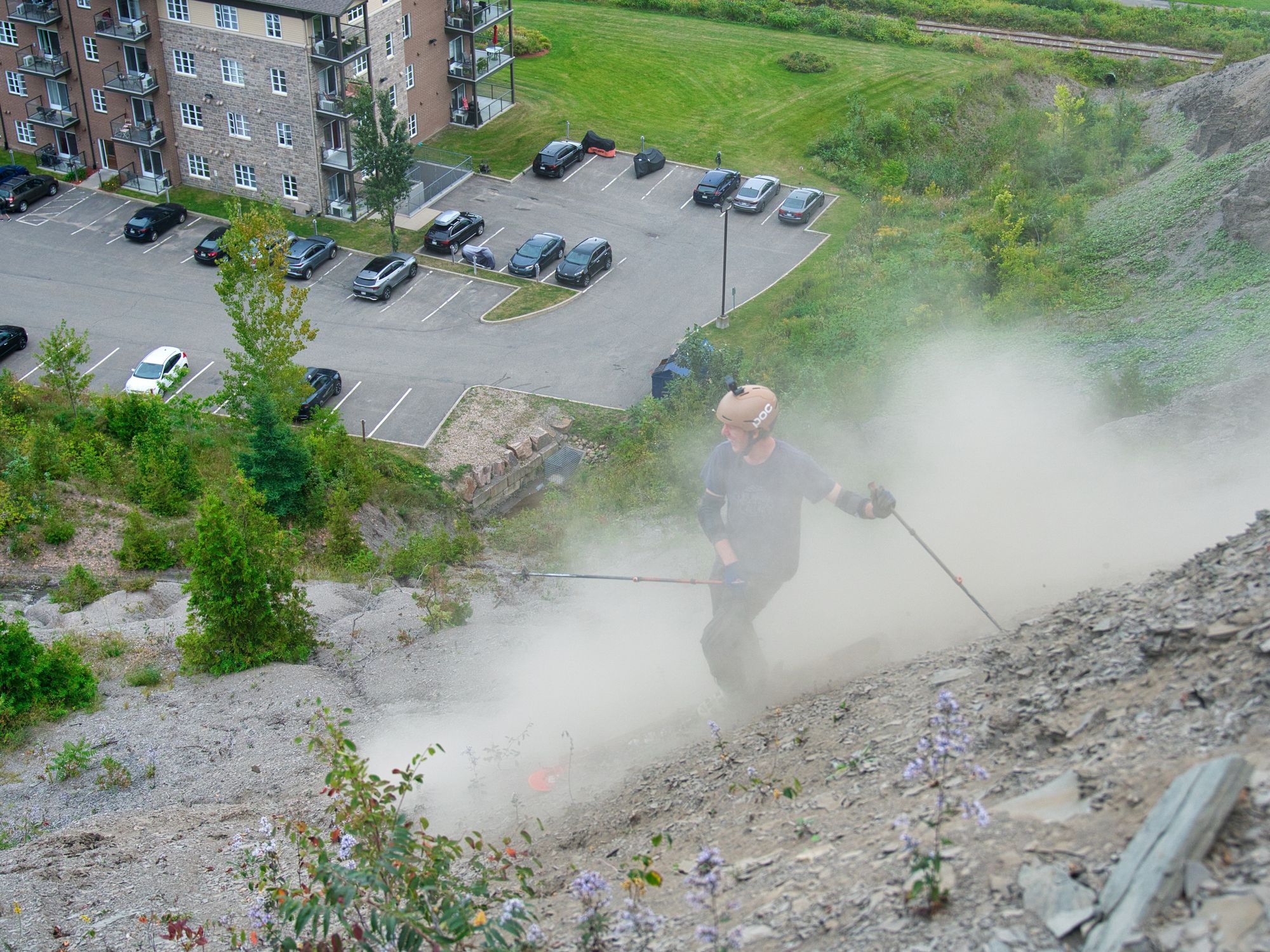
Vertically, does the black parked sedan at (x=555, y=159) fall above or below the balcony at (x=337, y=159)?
below

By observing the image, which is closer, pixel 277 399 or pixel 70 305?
pixel 277 399

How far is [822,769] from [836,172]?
118 feet

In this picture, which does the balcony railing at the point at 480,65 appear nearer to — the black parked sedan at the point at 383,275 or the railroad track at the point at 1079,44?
the black parked sedan at the point at 383,275

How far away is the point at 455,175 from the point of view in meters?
41.7

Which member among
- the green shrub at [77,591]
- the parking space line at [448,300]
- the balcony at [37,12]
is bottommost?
the parking space line at [448,300]

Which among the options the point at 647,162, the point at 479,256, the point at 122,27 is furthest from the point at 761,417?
the point at 122,27

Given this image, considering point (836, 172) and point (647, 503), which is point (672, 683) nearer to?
point (647, 503)

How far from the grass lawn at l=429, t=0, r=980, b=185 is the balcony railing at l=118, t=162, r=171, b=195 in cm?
961

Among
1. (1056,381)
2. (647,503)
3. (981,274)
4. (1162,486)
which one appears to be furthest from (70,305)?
(1162,486)

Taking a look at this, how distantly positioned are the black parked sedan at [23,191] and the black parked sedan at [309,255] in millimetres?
10011

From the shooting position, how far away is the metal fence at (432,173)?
4009 cm

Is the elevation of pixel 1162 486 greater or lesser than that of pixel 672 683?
greater

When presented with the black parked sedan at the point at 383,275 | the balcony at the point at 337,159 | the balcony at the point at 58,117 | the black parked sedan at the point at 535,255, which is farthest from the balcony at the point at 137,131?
the black parked sedan at the point at 535,255

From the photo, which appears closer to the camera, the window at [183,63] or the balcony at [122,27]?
the balcony at [122,27]
